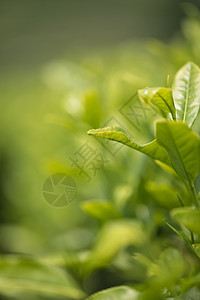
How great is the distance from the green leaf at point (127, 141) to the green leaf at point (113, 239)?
0.25m

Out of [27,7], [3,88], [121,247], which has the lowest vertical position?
[121,247]

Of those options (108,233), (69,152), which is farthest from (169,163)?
(69,152)

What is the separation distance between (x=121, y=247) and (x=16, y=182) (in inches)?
30.2

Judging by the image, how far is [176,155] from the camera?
0.37 m

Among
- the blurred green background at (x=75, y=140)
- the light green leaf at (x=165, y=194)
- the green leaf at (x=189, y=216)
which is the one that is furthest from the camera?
the blurred green background at (x=75, y=140)

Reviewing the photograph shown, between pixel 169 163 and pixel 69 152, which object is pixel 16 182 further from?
pixel 169 163

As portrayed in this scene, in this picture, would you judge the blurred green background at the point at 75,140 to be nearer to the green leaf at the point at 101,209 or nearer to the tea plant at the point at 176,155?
the green leaf at the point at 101,209

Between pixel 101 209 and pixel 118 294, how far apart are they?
0.15 m

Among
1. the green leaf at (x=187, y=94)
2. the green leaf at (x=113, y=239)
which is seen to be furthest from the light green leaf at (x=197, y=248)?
the green leaf at (x=113, y=239)

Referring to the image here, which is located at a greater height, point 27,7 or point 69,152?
point 27,7

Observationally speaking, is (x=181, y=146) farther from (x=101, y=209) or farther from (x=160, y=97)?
(x=101, y=209)

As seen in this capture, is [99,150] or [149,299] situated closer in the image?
[149,299]

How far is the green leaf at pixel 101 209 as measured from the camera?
55cm

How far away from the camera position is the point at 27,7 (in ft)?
24.7
